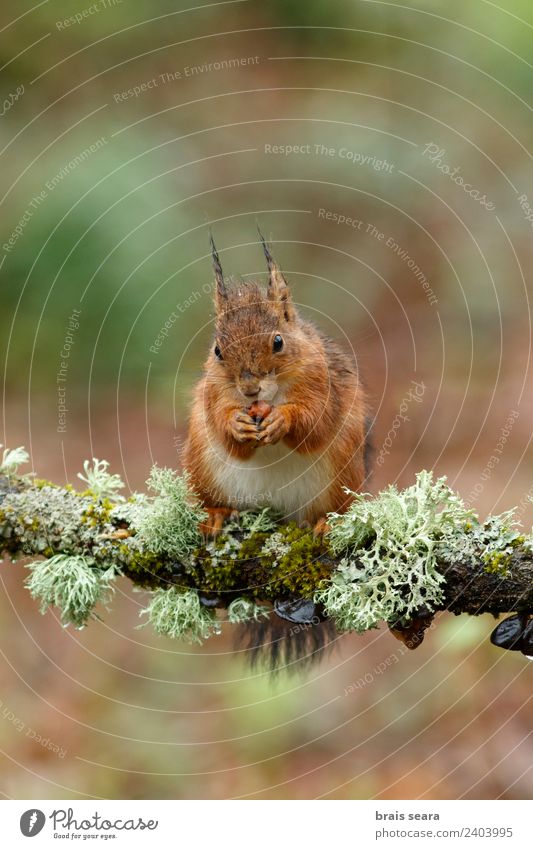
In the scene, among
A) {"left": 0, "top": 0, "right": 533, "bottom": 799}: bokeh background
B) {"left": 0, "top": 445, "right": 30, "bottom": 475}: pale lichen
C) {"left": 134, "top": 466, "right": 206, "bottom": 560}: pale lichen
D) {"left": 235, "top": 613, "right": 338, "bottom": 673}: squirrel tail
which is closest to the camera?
{"left": 134, "top": 466, "right": 206, "bottom": 560}: pale lichen

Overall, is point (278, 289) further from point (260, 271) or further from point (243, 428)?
point (260, 271)

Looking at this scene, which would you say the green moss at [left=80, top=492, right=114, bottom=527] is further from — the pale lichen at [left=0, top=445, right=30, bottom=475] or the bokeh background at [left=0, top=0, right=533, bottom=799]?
the bokeh background at [left=0, top=0, right=533, bottom=799]

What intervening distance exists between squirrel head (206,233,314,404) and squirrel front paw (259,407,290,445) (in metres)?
0.07

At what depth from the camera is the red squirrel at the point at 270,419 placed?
217cm

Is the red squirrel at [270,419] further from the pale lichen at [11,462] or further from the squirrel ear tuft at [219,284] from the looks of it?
the pale lichen at [11,462]

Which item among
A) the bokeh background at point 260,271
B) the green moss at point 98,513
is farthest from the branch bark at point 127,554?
the bokeh background at point 260,271

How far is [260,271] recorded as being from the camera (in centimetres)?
338

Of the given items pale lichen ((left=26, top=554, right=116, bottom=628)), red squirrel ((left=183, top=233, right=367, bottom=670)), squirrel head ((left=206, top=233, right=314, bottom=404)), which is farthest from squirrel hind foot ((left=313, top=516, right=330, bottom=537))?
pale lichen ((left=26, top=554, right=116, bottom=628))

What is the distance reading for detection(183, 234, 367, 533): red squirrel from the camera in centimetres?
218

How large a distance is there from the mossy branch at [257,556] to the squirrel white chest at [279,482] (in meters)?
0.09

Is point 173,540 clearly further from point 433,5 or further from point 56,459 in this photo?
point 433,5

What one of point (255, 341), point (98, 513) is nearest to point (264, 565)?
point (98, 513)

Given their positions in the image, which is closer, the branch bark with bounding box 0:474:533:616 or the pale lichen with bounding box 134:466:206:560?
the branch bark with bounding box 0:474:533:616

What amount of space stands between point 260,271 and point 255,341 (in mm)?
1253
